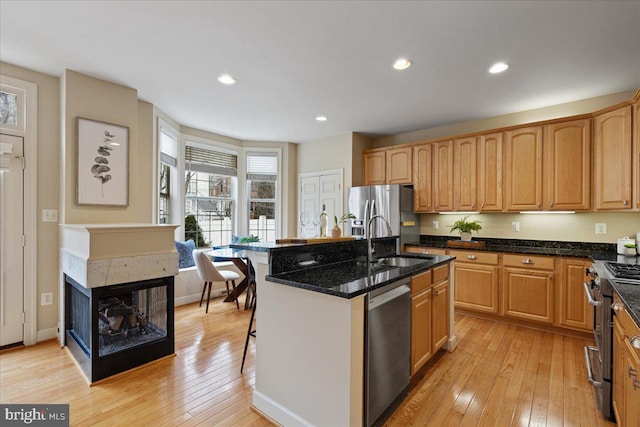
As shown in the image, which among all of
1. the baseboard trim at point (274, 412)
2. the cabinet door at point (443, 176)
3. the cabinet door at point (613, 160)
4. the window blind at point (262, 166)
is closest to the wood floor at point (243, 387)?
the baseboard trim at point (274, 412)

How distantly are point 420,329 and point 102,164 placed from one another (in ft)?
11.1

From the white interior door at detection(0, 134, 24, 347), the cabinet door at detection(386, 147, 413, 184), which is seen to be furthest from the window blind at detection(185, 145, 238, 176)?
the cabinet door at detection(386, 147, 413, 184)

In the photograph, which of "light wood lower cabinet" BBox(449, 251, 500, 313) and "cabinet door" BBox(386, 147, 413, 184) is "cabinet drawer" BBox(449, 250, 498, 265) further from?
"cabinet door" BBox(386, 147, 413, 184)

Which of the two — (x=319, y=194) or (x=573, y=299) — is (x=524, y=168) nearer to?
(x=573, y=299)

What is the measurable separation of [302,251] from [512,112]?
3.62m

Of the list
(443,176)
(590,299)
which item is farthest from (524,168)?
(590,299)

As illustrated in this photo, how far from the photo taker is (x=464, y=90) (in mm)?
3299

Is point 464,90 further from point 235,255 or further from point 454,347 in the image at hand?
point 235,255

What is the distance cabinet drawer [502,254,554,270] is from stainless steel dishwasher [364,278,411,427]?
2.15 m

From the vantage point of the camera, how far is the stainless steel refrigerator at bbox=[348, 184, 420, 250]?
436 centimetres

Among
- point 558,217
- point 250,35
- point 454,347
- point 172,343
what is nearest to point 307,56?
point 250,35

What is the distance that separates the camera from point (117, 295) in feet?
8.22

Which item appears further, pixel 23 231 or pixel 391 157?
pixel 391 157

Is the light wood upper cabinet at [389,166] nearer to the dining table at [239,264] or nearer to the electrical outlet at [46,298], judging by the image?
the dining table at [239,264]
